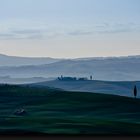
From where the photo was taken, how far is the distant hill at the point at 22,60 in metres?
3.90

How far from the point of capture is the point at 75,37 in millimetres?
3912

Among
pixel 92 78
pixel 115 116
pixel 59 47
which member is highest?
pixel 59 47

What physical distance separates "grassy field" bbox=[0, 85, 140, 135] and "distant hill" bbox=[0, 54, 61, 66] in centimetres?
19

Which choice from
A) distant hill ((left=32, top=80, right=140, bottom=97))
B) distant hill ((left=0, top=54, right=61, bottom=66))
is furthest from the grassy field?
distant hill ((left=0, top=54, right=61, bottom=66))

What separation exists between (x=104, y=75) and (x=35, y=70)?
542 millimetres

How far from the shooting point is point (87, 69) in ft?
12.9

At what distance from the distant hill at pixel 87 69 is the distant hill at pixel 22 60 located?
0.04ft

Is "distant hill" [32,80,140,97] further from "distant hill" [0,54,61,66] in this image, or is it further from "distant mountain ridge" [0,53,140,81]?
"distant hill" [0,54,61,66]

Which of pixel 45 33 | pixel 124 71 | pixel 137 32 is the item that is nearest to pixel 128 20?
pixel 137 32

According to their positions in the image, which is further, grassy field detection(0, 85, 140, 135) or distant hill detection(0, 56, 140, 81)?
distant hill detection(0, 56, 140, 81)

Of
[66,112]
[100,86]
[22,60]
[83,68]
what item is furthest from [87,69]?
[22,60]

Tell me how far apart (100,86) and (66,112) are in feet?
1.09

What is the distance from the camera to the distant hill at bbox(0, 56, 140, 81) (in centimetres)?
388

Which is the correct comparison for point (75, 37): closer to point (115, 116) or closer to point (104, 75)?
point (104, 75)
